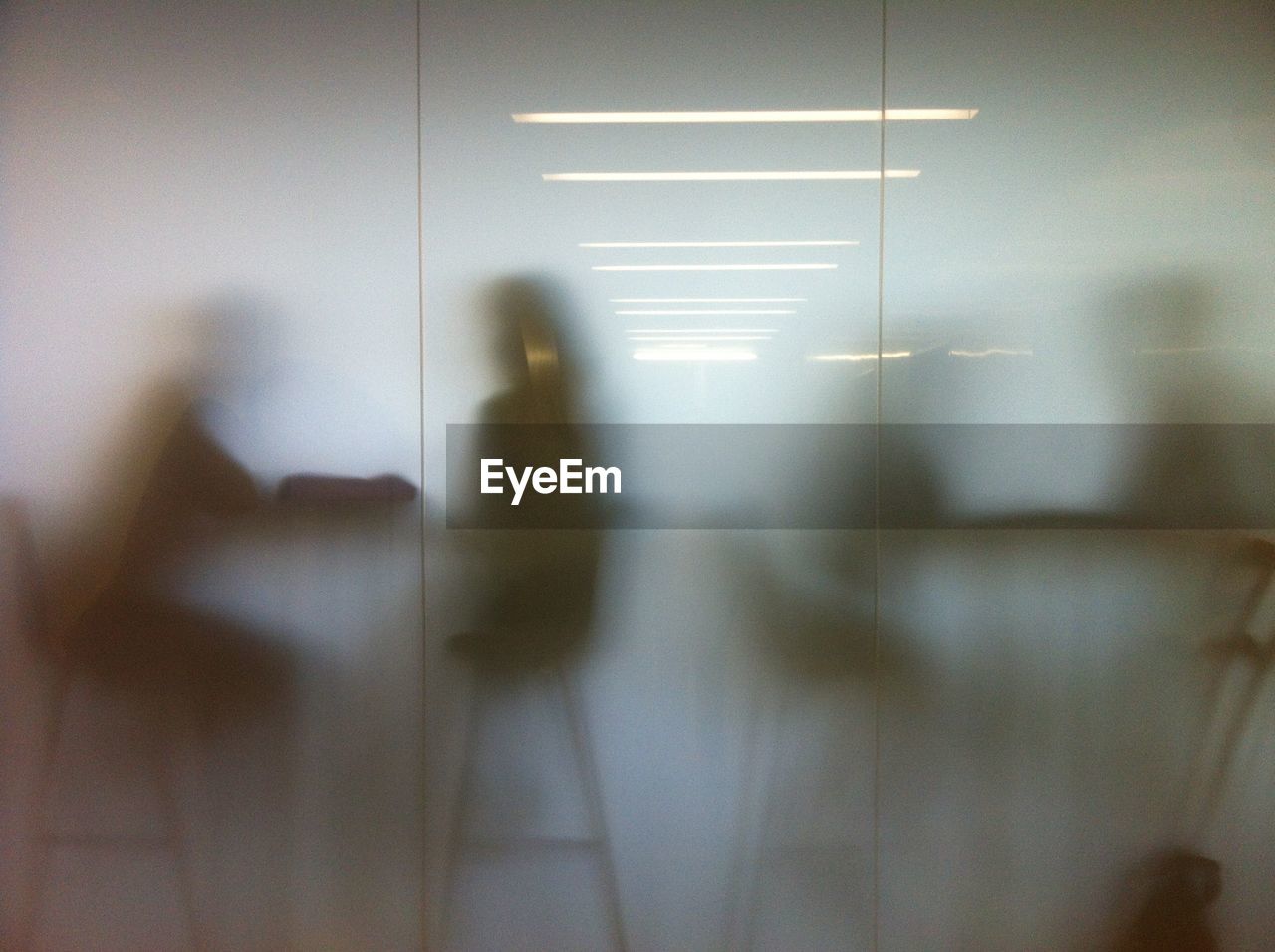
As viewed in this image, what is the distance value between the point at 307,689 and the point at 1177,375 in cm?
211

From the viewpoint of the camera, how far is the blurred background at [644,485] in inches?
75.0

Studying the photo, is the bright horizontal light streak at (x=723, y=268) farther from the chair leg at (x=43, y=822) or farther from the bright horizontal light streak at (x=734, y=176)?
the chair leg at (x=43, y=822)

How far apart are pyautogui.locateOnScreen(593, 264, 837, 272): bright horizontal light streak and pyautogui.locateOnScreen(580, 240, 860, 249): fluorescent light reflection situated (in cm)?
4

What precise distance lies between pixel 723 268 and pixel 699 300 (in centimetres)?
9

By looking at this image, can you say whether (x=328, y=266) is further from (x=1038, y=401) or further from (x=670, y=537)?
(x=1038, y=401)

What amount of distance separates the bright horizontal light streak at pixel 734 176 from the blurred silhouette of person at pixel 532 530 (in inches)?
10.2

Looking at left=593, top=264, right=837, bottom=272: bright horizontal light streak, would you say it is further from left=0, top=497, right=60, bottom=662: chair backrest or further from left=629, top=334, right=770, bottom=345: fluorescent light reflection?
left=0, top=497, right=60, bottom=662: chair backrest

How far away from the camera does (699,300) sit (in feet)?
6.26

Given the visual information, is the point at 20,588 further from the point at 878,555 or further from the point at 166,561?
the point at 878,555

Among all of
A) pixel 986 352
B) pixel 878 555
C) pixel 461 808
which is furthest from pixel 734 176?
pixel 461 808

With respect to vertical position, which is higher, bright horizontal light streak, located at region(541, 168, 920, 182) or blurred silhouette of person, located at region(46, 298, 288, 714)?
bright horizontal light streak, located at region(541, 168, 920, 182)

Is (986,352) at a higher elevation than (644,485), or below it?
higher

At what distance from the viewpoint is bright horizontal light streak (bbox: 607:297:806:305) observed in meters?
1.91
